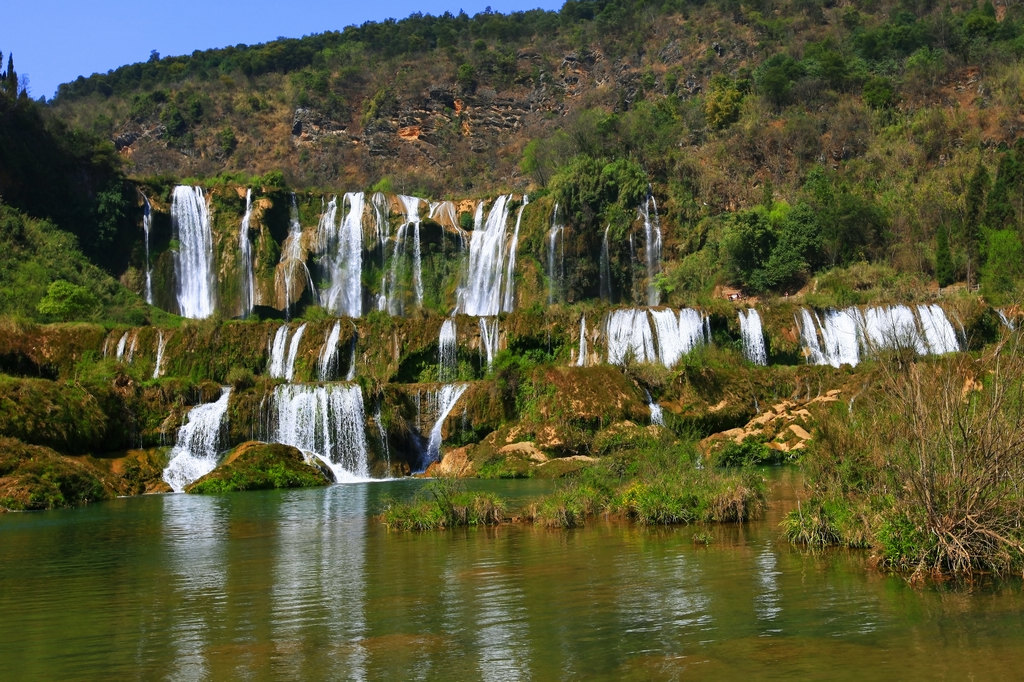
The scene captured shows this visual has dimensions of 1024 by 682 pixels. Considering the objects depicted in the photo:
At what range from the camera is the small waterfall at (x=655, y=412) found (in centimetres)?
3703

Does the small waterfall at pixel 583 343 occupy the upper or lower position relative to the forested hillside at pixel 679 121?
lower

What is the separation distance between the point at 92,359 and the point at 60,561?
28506 mm

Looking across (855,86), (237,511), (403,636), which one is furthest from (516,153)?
(403,636)

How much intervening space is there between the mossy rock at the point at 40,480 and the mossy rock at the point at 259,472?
10.6 feet

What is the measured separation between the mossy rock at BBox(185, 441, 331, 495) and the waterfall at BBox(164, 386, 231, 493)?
5.15 ft

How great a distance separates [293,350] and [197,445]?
1062 cm

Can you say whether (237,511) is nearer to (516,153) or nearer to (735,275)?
(735,275)

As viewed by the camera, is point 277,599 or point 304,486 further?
point 304,486

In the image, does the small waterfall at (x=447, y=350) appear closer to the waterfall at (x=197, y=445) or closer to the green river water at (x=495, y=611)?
the waterfall at (x=197, y=445)

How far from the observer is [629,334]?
46.1 metres

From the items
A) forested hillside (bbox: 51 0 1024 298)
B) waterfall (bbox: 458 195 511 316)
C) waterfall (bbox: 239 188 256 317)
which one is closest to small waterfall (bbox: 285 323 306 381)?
waterfall (bbox: 458 195 511 316)

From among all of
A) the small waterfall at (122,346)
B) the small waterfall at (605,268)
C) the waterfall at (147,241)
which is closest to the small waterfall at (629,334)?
the small waterfall at (605,268)

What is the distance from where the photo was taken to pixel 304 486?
33.8 m

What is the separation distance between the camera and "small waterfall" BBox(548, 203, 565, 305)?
63.6 m
